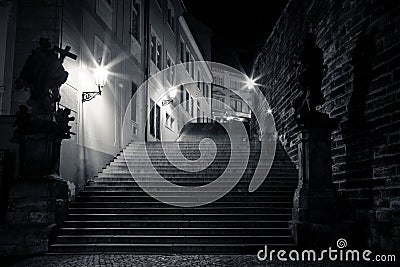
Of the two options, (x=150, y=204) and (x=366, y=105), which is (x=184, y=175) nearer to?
(x=150, y=204)

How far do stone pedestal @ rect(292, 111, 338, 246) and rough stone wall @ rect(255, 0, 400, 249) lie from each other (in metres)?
0.62

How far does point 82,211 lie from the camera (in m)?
10.2

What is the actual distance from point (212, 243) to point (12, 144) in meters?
4.67

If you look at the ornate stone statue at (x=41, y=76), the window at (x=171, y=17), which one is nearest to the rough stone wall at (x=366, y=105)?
the ornate stone statue at (x=41, y=76)

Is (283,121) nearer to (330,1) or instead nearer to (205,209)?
(330,1)

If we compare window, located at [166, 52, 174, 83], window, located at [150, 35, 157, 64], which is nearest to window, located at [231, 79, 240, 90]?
window, located at [166, 52, 174, 83]

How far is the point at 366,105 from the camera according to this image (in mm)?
8844

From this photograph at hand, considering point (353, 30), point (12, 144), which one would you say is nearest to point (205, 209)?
point (12, 144)

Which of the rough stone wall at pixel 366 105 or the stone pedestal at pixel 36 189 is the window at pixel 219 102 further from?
the stone pedestal at pixel 36 189

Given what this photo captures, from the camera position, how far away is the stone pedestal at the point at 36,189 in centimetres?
857

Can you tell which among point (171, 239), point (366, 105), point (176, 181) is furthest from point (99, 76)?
point (366, 105)

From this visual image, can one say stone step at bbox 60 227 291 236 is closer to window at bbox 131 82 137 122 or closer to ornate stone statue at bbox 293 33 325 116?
ornate stone statue at bbox 293 33 325 116

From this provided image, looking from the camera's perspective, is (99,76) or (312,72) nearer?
(312,72)

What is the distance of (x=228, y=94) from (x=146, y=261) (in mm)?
51440
